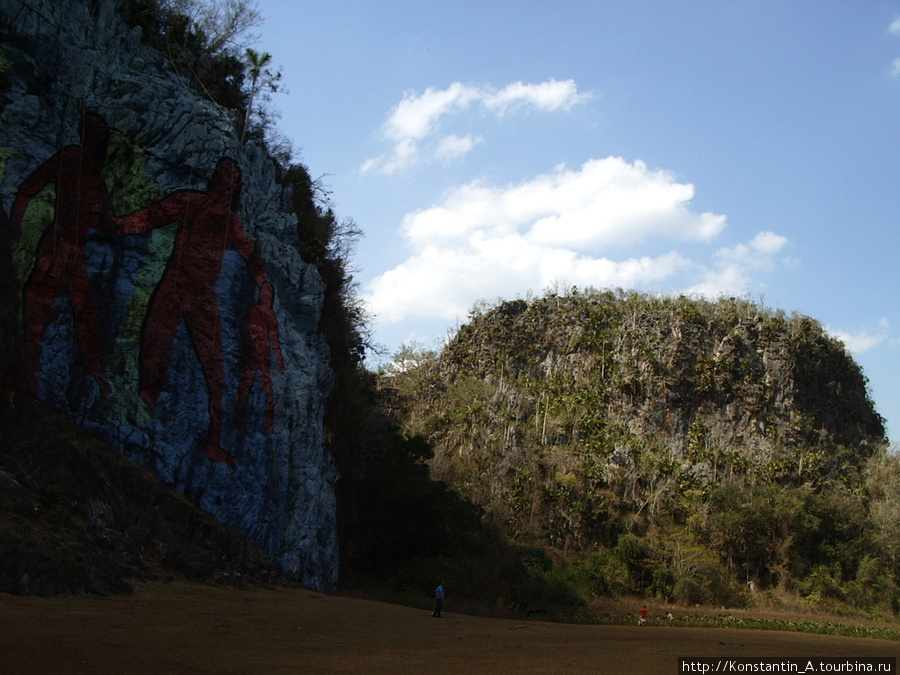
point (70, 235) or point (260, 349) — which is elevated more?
point (70, 235)

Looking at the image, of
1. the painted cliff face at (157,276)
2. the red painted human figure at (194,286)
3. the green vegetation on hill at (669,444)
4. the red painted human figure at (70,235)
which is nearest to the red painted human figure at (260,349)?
the painted cliff face at (157,276)

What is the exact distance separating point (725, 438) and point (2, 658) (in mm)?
49163

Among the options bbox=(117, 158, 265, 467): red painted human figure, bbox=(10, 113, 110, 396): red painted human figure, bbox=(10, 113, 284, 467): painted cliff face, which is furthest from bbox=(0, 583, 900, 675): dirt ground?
bbox=(10, 113, 110, 396): red painted human figure

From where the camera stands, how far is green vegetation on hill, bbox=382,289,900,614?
41.2m

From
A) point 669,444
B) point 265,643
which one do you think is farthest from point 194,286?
point 669,444

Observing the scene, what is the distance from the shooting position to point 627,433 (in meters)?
51.1

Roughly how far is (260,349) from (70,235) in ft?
19.2

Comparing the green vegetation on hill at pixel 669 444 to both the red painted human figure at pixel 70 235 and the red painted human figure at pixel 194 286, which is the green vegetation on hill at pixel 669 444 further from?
the red painted human figure at pixel 70 235

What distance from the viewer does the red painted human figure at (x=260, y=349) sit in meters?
21.0

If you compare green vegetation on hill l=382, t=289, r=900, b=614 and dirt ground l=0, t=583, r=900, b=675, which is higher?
green vegetation on hill l=382, t=289, r=900, b=614

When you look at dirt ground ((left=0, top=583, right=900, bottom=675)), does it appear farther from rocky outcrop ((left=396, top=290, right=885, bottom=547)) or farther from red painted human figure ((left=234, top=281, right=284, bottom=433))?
rocky outcrop ((left=396, top=290, right=885, bottom=547))

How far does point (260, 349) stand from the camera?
21.7 meters

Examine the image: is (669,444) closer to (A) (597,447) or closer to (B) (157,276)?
(A) (597,447)

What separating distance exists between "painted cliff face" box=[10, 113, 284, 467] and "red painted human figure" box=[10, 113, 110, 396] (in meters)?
0.02
